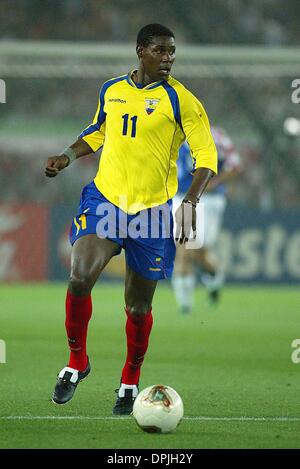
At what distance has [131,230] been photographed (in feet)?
20.9

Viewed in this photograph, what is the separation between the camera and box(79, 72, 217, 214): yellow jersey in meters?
6.39

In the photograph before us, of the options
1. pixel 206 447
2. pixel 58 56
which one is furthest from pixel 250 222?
pixel 206 447

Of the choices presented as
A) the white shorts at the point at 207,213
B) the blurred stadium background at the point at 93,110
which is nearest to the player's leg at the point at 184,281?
the white shorts at the point at 207,213

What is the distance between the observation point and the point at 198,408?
6.50m

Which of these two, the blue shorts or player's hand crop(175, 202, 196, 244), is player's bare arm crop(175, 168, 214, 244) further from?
the blue shorts

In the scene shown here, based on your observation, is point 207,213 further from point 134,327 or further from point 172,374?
point 134,327

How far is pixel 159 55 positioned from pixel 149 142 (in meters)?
0.49

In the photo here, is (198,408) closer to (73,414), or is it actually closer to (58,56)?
(73,414)

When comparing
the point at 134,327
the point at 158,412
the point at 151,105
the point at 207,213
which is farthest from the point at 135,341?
the point at 207,213

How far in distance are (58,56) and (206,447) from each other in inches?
335

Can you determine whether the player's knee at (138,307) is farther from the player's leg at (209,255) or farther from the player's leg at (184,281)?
the player's leg at (209,255)

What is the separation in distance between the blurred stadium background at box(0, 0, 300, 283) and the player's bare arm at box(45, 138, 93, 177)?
823 centimetres

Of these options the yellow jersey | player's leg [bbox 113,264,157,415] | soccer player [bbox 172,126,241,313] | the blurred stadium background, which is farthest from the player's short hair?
the blurred stadium background
